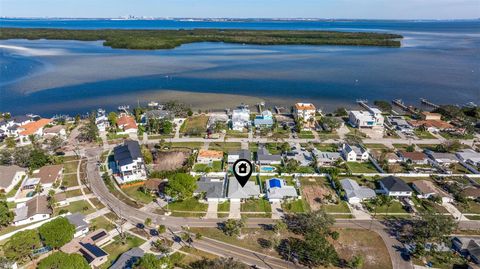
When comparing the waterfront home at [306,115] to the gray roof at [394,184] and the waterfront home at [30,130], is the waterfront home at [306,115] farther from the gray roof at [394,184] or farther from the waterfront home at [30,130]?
the waterfront home at [30,130]

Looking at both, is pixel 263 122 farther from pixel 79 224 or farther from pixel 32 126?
pixel 32 126

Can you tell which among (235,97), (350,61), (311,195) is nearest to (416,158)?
(311,195)

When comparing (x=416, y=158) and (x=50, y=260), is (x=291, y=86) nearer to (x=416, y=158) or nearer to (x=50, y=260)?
(x=416, y=158)

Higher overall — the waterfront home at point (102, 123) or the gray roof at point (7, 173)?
the waterfront home at point (102, 123)

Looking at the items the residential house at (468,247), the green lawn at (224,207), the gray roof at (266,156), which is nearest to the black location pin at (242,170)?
the gray roof at (266,156)

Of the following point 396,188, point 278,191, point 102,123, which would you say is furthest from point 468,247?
point 102,123
